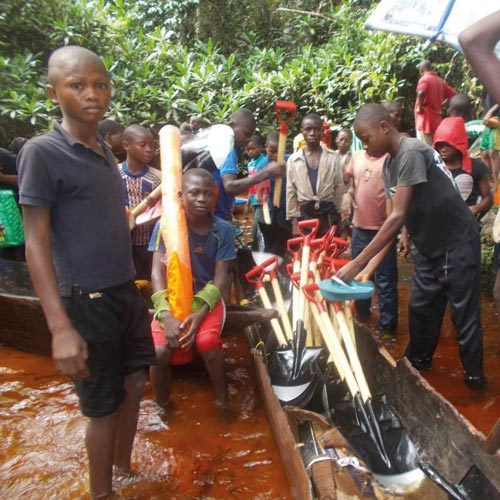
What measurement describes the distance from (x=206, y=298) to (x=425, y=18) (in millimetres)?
3212

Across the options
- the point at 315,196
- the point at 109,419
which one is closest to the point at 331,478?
the point at 109,419

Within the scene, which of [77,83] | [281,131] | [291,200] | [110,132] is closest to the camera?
[77,83]

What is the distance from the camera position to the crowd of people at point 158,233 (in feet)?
5.80

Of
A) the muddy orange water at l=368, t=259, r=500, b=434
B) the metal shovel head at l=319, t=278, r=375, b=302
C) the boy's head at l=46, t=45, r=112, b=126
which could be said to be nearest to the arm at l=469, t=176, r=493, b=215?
the muddy orange water at l=368, t=259, r=500, b=434

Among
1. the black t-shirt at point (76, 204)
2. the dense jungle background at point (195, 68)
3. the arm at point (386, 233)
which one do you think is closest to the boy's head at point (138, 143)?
the black t-shirt at point (76, 204)

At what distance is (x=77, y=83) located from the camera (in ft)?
5.84

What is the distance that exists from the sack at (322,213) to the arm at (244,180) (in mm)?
1141

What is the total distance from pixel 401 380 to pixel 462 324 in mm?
758

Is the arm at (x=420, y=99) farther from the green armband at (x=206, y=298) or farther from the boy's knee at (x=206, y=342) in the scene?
the boy's knee at (x=206, y=342)

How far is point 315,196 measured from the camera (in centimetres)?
489

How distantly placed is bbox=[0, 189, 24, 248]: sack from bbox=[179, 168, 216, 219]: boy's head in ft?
8.46

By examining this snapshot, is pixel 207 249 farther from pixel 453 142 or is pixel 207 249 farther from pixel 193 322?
pixel 453 142

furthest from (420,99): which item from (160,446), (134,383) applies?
(134,383)

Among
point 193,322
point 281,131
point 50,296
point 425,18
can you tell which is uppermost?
point 425,18
